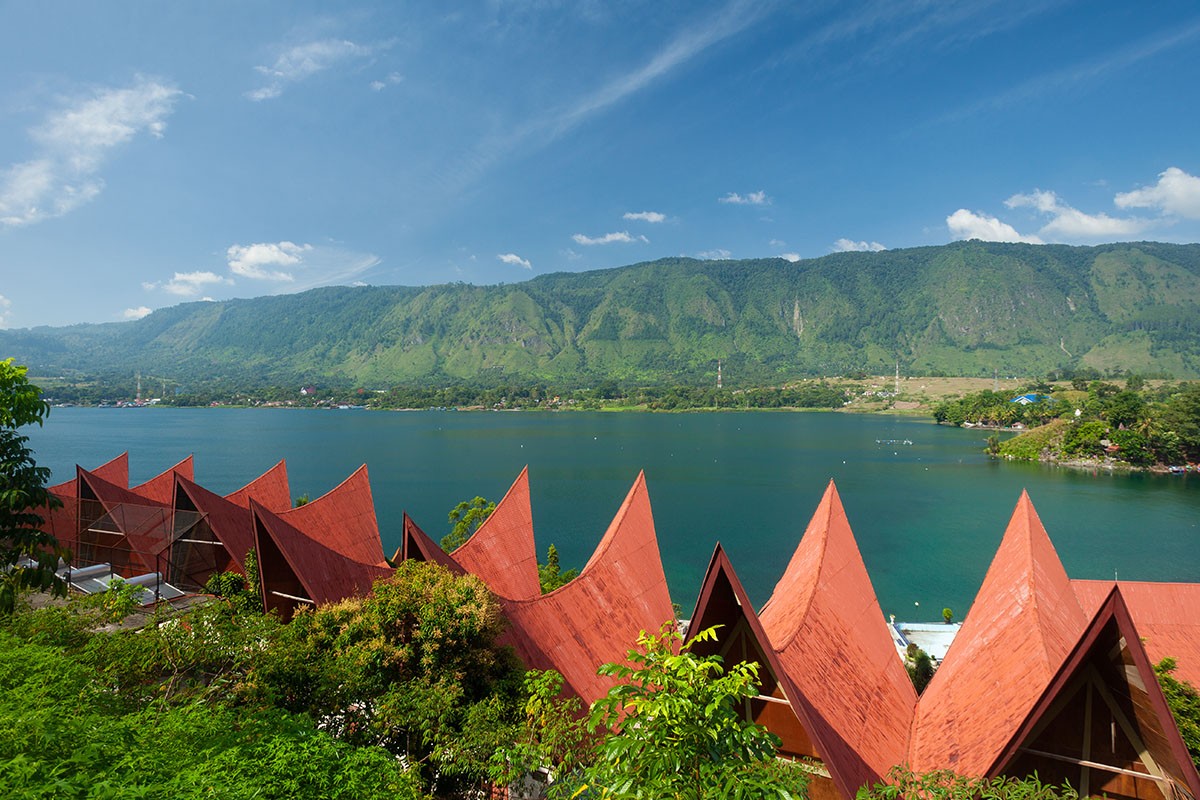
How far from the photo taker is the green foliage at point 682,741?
3.67 metres

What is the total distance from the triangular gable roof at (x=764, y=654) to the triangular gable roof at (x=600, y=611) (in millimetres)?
→ 3011

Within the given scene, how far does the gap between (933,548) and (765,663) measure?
38.5 m

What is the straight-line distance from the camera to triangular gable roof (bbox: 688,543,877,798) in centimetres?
708

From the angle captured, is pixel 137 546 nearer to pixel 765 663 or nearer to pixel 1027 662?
pixel 765 663

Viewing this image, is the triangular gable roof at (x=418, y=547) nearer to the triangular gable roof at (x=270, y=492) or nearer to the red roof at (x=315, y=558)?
the red roof at (x=315, y=558)

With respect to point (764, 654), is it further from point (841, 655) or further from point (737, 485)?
point (737, 485)

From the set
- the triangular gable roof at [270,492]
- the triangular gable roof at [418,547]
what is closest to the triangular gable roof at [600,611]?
the triangular gable roof at [418,547]

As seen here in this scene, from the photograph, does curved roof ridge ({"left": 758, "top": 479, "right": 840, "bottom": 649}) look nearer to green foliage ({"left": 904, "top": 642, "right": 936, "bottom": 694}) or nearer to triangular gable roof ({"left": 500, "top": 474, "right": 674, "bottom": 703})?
triangular gable roof ({"left": 500, "top": 474, "right": 674, "bottom": 703})

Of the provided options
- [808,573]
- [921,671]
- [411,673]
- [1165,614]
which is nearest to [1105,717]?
[808,573]

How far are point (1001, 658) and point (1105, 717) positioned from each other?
2.45m

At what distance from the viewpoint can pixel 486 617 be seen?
28.2 ft

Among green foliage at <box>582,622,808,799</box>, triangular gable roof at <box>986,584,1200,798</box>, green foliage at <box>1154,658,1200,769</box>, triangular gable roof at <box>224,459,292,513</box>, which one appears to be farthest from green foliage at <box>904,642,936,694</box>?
triangular gable roof at <box>224,459,292,513</box>

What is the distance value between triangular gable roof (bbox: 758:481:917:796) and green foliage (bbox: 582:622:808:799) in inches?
152

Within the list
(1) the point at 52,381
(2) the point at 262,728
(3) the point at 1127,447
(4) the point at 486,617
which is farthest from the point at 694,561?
(1) the point at 52,381
